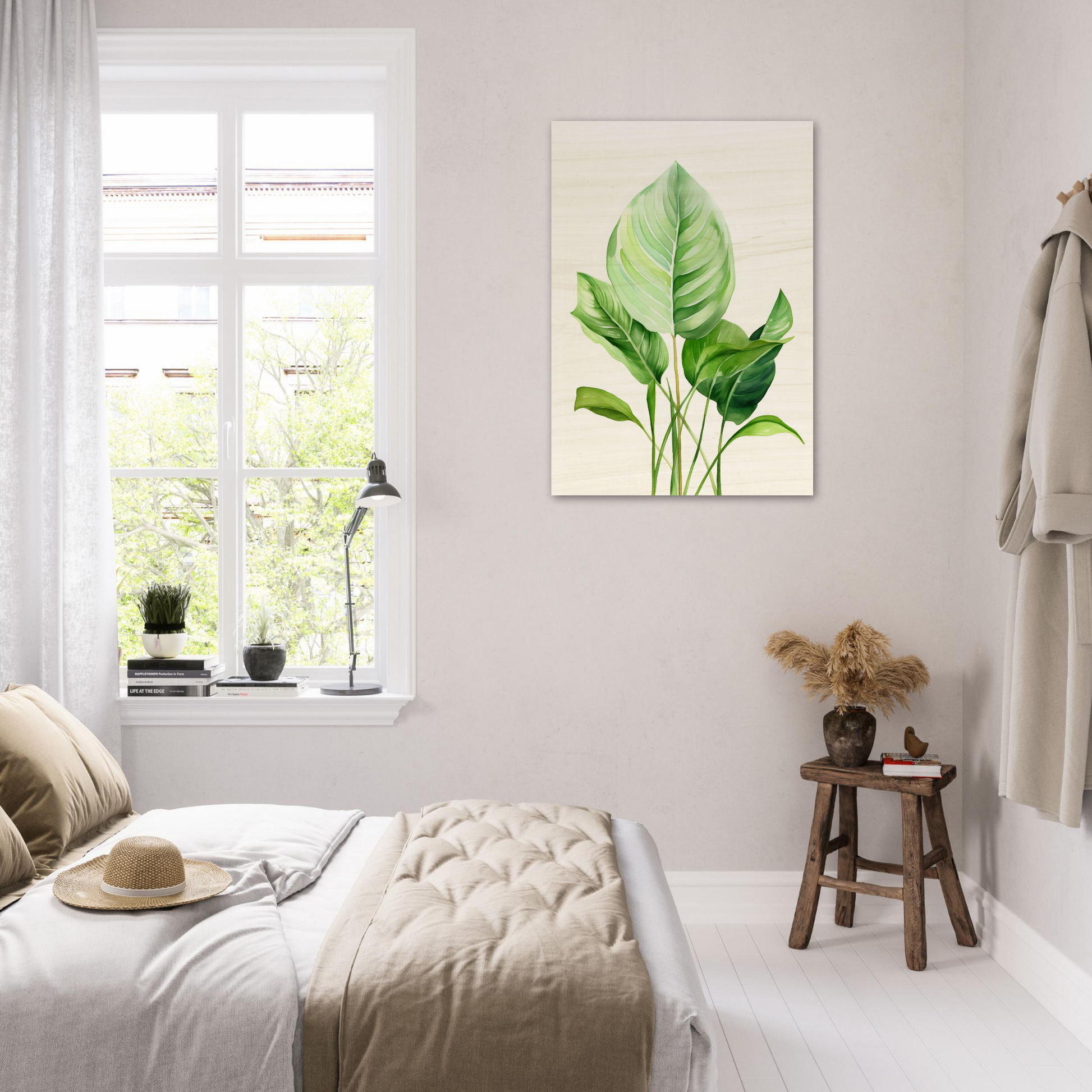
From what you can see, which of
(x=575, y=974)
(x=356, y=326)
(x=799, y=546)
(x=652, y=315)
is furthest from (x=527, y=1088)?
(x=356, y=326)

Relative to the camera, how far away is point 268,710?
2.98 metres

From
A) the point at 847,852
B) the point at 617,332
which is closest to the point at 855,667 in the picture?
the point at 847,852

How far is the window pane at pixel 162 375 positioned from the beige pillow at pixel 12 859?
1.62 m

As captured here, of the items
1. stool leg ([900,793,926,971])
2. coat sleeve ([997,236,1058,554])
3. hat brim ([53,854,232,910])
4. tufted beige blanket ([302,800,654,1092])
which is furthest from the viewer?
stool leg ([900,793,926,971])

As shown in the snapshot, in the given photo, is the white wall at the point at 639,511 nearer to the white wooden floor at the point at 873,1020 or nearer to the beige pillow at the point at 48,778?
the white wooden floor at the point at 873,1020

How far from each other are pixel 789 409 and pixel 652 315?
51cm

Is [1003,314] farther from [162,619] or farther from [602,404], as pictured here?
[162,619]

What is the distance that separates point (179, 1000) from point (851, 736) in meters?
1.96

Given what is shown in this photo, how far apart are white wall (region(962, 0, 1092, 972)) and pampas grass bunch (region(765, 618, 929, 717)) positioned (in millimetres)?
254

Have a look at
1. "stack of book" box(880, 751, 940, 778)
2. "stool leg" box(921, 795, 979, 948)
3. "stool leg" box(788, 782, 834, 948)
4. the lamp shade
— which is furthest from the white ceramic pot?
"stool leg" box(921, 795, 979, 948)

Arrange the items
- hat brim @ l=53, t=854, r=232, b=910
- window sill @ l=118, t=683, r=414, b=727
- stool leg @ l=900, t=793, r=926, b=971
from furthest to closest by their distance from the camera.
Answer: window sill @ l=118, t=683, r=414, b=727 < stool leg @ l=900, t=793, r=926, b=971 < hat brim @ l=53, t=854, r=232, b=910

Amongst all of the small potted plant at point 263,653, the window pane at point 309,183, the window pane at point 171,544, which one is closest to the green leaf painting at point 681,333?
the window pane at point 309,183

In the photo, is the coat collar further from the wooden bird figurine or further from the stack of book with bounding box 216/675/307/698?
the stack of book with bounding box 216/675/307/698

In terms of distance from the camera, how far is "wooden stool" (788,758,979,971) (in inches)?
102
